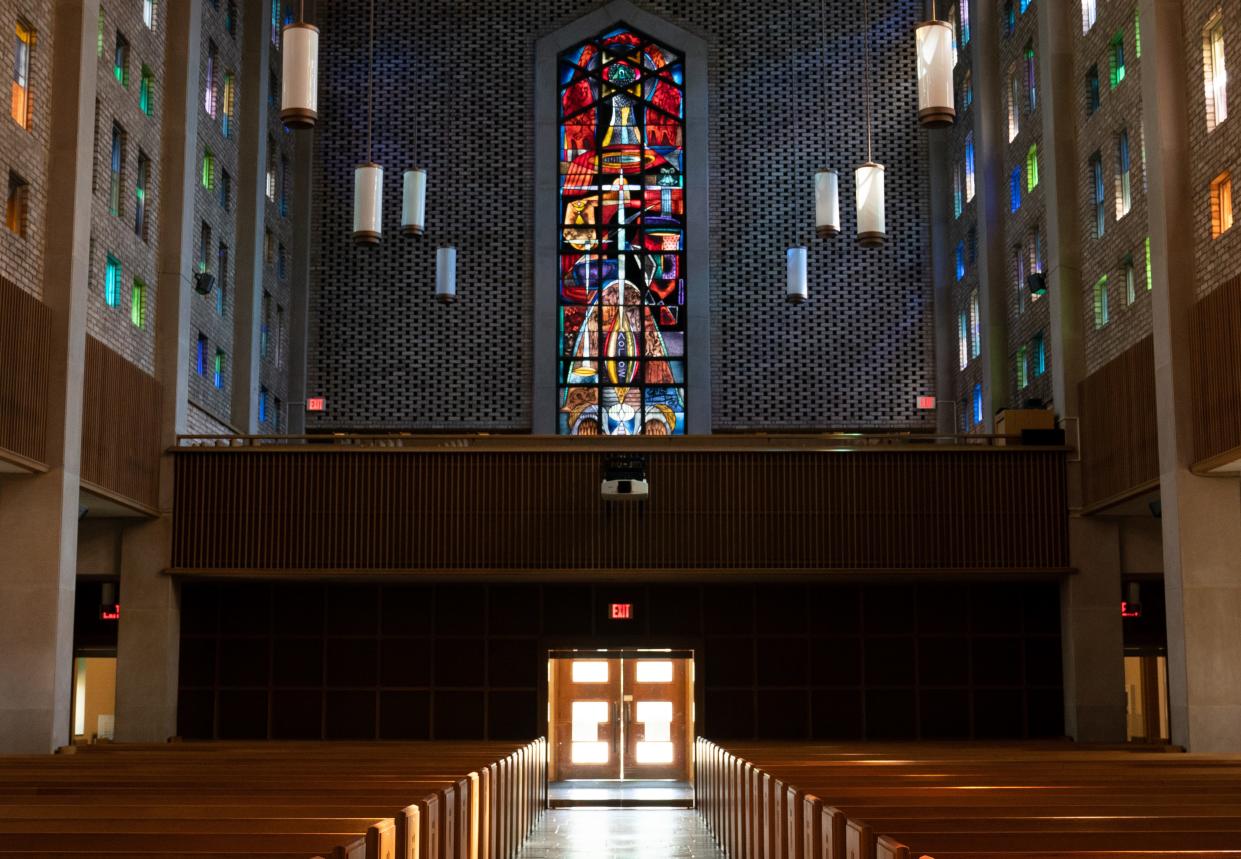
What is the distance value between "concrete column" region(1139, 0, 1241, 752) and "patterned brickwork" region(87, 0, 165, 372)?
39.6 feet

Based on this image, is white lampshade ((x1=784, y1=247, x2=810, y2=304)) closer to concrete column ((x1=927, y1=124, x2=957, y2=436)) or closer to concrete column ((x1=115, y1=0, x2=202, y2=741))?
concrete column ((x1=927, y1=124, x2=957, y2=436))

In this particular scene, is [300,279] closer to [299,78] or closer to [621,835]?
[299,78]

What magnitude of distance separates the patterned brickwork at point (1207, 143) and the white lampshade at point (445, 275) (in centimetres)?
1286

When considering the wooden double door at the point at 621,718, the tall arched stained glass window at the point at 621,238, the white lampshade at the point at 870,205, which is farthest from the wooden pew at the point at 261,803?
the tall arched stained glass window at the point at 621,238

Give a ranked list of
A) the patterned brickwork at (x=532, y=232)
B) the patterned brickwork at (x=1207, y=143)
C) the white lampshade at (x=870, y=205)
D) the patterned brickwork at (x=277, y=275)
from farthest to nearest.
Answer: the patterned brickwork at (x=532, y=232) < the patterned brickwork at (x=277, y=275) < the white lampshade at (x=870, y=205) < the patterned brickwork at (x=1207, y=143)

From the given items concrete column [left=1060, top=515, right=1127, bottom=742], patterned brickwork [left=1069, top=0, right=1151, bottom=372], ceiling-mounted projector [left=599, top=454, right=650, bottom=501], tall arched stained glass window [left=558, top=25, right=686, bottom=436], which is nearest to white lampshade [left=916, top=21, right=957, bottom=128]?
patterned brickwork [left=1069, top=0, right=1151, bottom=372]

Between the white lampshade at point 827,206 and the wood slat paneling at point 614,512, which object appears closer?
the wood slat paneling at point 614,512

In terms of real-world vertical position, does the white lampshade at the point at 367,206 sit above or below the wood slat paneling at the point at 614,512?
above

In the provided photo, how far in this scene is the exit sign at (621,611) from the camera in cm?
2078

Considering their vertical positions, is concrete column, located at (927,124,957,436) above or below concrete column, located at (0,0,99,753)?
above

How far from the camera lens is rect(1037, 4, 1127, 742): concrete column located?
63.6 ft

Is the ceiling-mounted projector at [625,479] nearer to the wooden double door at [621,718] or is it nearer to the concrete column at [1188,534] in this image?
the wooden double door at [621,718]

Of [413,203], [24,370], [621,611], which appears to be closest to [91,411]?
[24,370]

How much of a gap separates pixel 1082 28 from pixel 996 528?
6656mm
